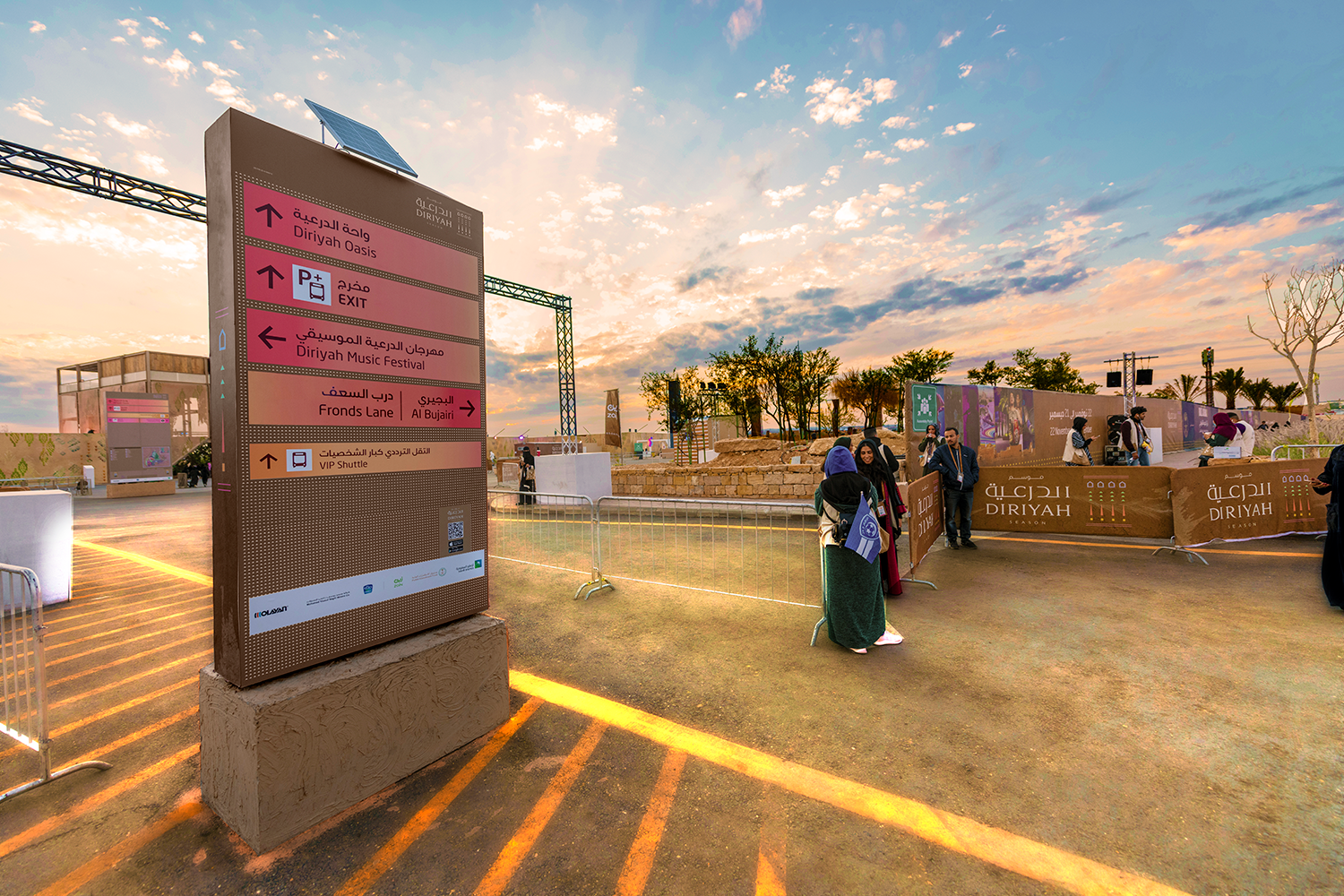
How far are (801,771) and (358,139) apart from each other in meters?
4.07

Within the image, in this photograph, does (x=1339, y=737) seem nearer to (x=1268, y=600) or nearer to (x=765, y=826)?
(x=1268, y=600)

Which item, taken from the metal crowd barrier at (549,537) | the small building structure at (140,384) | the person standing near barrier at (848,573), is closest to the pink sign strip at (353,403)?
the metal crowd barrier at (549,537)

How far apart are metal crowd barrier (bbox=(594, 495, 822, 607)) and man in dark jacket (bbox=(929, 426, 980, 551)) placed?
2008 millimetres

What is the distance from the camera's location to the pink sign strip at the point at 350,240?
229 cm

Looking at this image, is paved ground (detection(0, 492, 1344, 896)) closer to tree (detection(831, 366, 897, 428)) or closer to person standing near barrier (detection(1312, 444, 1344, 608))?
person standing near barrier (detection(1312, 444, 1344, 608))

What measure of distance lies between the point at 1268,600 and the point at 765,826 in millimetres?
6069

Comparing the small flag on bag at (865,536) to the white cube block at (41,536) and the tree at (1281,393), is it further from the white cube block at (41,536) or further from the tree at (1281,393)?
the tree at (1281,393)

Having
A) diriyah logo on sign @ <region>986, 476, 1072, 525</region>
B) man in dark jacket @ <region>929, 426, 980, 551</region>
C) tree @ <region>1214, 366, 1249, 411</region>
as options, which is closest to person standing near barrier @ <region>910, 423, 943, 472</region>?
man in dark jacket @ <region>929, 426, 980, 551</region>

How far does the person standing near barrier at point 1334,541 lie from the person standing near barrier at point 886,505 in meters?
3.50

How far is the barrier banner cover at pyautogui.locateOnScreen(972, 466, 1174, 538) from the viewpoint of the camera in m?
6.88

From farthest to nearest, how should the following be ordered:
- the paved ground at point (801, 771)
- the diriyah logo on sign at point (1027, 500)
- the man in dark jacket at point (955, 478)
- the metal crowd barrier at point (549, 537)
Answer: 1. the diriyah logo on sign at point (1027, 500)
2. the man in dark jacket at point (955, 478)
3. the metal crowd barrier at point (549, 537)
4. the paved ground at point (801, 771)

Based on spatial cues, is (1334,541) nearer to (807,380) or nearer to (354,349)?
(354,349)

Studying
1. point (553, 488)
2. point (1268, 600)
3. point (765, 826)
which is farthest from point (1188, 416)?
point (765, 826)

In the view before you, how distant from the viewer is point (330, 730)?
2.45m
